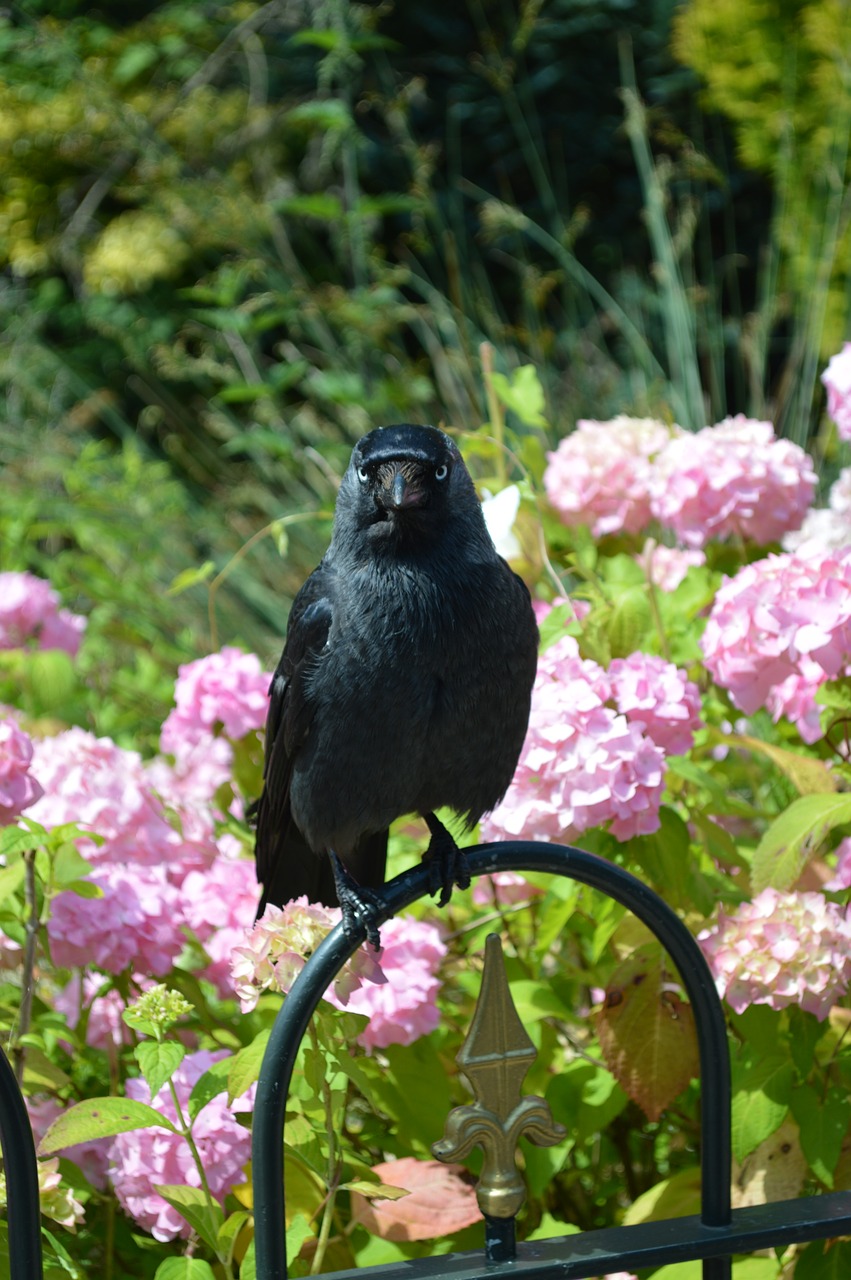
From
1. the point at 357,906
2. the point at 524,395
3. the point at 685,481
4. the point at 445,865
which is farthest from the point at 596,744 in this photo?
the point at 524,395

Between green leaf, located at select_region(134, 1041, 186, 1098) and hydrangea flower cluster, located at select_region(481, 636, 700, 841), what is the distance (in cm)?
53

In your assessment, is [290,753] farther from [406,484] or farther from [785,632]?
[785,632]

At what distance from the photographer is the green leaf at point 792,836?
1.45 metres

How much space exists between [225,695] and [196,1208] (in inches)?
33.8

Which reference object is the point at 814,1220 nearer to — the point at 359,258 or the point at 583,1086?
the point at 583,1086

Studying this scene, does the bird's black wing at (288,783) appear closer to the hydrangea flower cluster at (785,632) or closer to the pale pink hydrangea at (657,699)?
the pale pink hydrangea at (657,699)

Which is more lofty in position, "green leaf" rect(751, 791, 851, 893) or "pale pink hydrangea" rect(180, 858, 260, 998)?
"pale pink hydrangea" rect(180, 858, 260, 998)

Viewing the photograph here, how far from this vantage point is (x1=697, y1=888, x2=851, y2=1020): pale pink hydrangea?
143 centimetres

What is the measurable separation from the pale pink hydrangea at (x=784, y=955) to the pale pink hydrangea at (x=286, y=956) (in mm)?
419

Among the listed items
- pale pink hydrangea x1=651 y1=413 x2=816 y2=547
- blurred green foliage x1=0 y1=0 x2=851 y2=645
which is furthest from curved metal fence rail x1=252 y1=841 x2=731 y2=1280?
blurred green foliage x1=0 y1=0 x2=851 y2=645

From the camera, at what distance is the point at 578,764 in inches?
61.7

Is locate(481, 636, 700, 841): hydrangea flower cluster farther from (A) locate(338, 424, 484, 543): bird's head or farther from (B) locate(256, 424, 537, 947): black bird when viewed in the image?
(A) locate(338, 424, 484, 543): bird's head

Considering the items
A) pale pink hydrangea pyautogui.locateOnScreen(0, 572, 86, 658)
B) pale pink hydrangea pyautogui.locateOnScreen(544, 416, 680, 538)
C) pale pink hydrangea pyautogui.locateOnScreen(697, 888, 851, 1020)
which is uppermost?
pale pink hydrangea pyautogui.locateOnScreen(0, 572, 86, 658)

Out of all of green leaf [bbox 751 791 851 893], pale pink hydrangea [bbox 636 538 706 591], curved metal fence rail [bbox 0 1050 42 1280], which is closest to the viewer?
curved metal fence rail [bbox 0 1050 42 1280]
